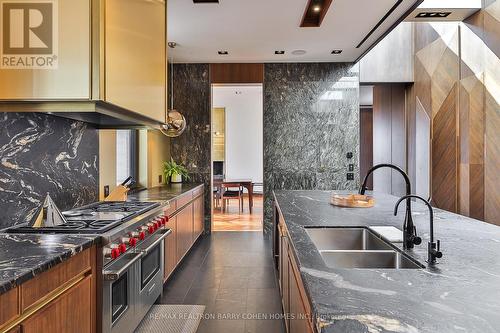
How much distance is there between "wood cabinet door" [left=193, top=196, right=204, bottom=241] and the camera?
4.49 meters

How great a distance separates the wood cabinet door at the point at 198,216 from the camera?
449cm

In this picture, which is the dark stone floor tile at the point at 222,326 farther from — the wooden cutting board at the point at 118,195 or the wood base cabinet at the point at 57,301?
the wooden cutting board at the point at 118,195

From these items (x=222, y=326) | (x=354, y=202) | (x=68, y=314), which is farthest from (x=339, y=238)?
(x=68, y=314)

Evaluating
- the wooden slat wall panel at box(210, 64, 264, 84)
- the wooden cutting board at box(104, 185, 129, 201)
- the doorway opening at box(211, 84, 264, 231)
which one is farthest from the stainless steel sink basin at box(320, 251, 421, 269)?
the doorway opening at box(211, 84, 264, 231)

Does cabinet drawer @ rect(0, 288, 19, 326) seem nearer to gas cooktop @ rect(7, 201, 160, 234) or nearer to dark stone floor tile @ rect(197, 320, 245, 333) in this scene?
gas cooktop @ rect(7, 201, 160, 234)

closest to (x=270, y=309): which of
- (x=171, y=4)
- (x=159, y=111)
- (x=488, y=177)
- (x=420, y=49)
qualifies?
(x=159, y=111)

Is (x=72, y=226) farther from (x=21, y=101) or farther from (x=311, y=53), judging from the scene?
(x=311, y=53)

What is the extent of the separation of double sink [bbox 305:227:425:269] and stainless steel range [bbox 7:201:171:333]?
3.57 ft

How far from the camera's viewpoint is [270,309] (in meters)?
2.70

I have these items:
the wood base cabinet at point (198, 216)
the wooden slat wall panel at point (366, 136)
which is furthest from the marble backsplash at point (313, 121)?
the wooden slat wall panel at point (366, 136)

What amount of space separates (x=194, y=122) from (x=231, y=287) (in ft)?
9.64

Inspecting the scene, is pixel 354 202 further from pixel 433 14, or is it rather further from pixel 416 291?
pixel 433 14

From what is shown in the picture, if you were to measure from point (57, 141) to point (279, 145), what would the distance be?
137 inches

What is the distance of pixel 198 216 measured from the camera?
4777 mm
